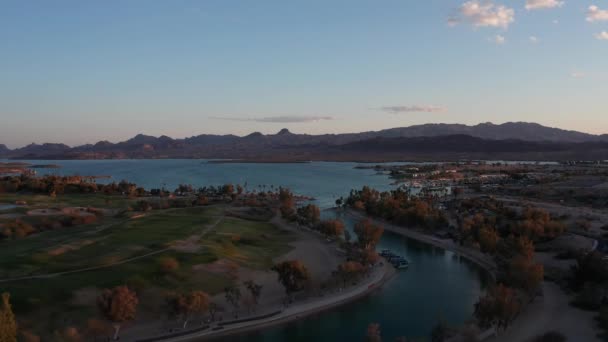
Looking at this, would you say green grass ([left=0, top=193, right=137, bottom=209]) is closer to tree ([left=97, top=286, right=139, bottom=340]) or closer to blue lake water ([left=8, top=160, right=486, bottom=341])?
tree ([left=97, top=286, right=139, bottom=340])

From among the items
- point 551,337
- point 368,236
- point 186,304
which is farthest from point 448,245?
point 186,304

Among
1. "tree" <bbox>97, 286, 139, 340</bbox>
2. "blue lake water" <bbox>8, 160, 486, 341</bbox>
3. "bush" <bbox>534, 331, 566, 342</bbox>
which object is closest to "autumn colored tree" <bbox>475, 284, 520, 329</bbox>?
"bush" <bbox>534, 331, 566, 342</bbox>

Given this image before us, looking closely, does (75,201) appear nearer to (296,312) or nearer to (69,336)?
(69,336)

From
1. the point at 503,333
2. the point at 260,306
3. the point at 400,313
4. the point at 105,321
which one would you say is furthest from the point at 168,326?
the point at 503,333

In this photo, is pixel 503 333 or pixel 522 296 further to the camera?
pixel 522 296

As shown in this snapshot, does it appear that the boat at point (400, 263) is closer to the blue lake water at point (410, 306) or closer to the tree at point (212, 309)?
the blue lake water at point (410, 306)

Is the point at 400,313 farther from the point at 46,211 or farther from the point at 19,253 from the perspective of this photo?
the point at 46,211
